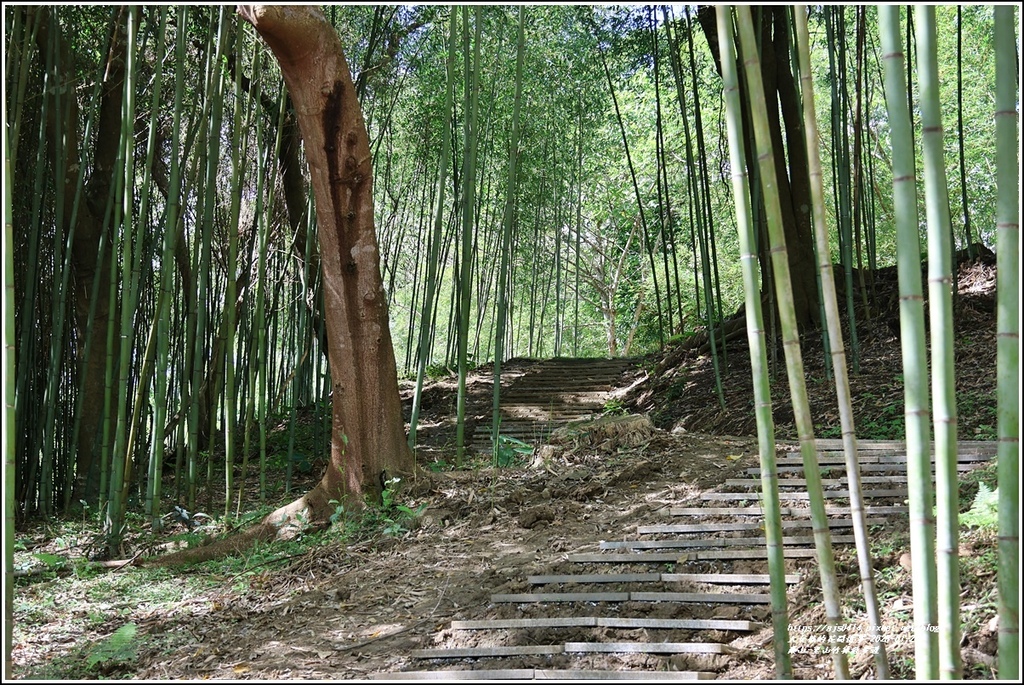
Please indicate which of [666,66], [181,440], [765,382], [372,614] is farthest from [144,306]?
[666,66]

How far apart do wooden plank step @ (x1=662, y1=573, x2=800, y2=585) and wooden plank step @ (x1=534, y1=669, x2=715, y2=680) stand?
1.69 ft

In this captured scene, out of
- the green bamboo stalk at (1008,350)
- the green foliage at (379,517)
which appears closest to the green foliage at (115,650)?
the green foliage at (379,517)

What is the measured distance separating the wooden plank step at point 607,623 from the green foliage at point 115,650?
912 millimetres

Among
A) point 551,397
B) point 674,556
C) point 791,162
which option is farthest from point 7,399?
point 551,397

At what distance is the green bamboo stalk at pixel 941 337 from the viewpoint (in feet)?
3.56

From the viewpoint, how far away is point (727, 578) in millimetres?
2330

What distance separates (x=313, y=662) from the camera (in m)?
2.20

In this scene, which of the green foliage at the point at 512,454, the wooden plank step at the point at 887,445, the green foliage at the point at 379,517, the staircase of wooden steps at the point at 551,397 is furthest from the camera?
the staircase of wooden steps at the point at 551,397

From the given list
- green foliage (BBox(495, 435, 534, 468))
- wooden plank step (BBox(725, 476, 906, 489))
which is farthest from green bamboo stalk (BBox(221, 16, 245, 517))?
wooden plank step (BBox(725, 476, 906, 489))

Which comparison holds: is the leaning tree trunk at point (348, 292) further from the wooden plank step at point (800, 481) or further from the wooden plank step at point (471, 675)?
the wooden plank step at point (471, 675)

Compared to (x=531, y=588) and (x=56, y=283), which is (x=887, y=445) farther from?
(x=56, y=283)

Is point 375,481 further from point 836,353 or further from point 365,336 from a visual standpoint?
point 836,353

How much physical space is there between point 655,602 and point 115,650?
57.8 inches

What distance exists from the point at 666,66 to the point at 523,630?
22.4ft
